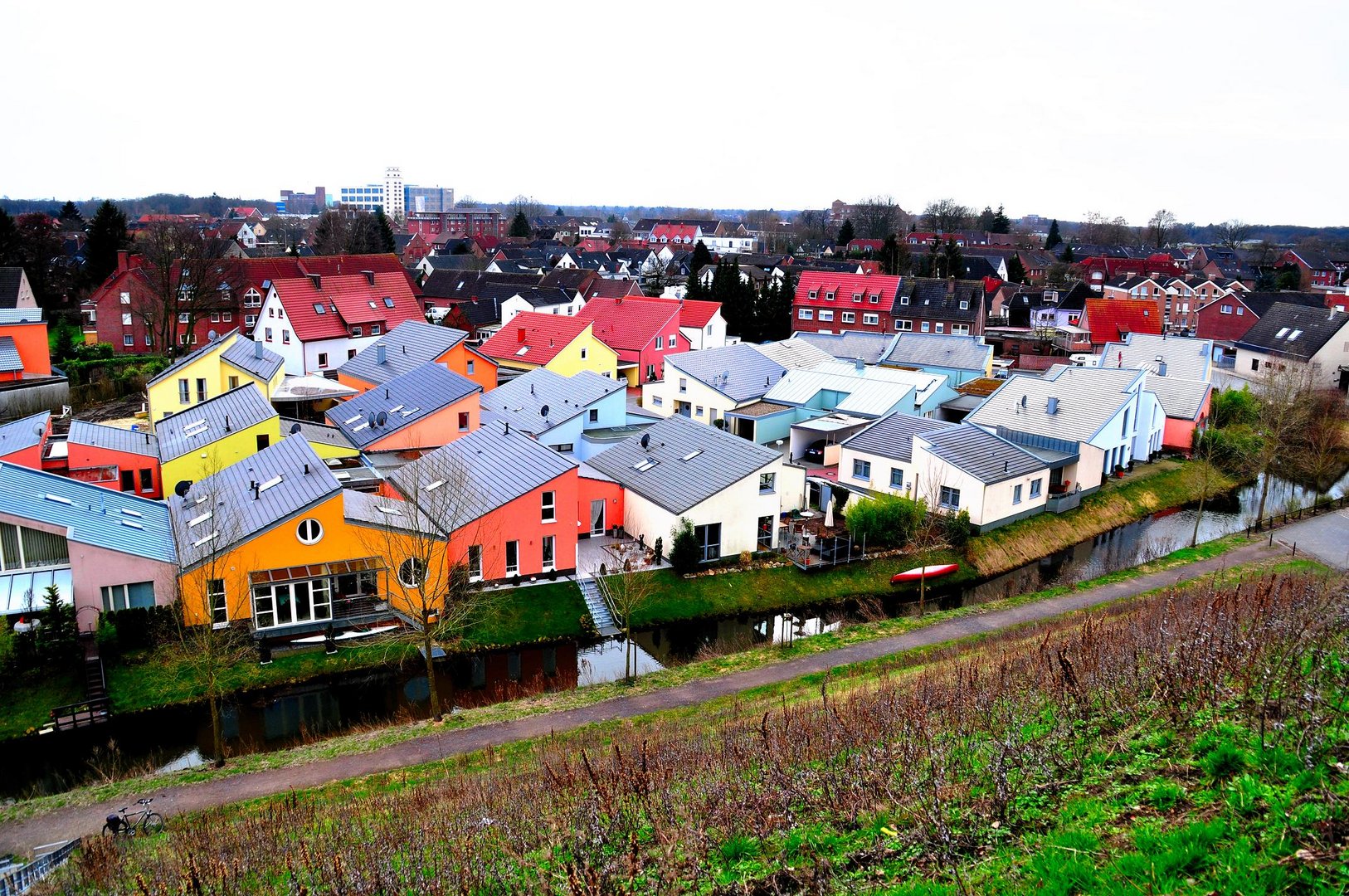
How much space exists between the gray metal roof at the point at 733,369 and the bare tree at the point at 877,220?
83147 millimetres

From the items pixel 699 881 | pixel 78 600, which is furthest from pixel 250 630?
pixel 699 881

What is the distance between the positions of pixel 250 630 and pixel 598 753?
1033cm

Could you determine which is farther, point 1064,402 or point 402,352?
point 402,352

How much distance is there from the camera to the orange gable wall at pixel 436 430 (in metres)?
31.1

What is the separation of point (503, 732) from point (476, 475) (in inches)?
365

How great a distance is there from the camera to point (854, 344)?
5028cm

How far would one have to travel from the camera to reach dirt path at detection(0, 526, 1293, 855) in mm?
14695

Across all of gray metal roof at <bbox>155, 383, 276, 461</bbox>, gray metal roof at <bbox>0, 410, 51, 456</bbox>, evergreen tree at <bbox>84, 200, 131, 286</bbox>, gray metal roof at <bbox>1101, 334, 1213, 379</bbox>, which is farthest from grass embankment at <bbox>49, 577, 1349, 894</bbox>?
evergreen tree at <bbox>84, 200, 131, 286</bbox>

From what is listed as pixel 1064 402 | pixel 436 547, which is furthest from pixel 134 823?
pixel 1064 402

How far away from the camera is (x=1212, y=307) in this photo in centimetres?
5984

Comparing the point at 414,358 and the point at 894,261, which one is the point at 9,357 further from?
the point at 894,261

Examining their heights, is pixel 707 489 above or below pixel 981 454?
below

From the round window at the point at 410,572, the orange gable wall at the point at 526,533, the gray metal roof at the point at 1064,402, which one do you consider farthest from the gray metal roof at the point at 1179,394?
the round window at the point at 410,572

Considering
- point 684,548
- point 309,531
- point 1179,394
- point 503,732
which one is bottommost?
point 503,732
